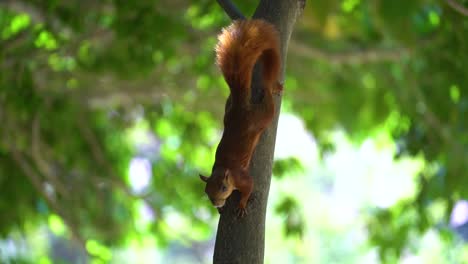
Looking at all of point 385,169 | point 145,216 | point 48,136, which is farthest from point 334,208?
point 48,136

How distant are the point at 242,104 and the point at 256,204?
164 mm

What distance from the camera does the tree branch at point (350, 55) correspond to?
3.92 metres

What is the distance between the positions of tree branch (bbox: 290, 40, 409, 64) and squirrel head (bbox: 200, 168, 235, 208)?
2.67 meters

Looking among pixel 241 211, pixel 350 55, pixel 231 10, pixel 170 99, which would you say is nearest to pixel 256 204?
pixel 241 211

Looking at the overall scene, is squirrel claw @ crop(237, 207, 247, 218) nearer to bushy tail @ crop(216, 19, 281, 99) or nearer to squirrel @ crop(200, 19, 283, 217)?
squirrel @ crop(200, 19, 283, 217)

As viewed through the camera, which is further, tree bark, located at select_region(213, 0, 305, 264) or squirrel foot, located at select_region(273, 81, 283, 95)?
squirrel foot, located at select_region(273, 81, 283, 95)

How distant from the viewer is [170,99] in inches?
179

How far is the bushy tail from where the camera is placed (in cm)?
133

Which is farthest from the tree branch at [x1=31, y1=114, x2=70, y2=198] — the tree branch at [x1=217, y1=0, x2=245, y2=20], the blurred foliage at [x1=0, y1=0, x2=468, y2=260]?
the tree branch at [x1=217, y1=0, x2=245, y2=20]

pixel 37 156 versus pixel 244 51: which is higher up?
pixel 37 156

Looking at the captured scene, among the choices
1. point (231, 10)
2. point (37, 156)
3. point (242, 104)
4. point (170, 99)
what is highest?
point (170, 99)

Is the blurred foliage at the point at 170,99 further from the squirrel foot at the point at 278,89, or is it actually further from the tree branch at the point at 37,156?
the squirrel foot at the point at 278,89

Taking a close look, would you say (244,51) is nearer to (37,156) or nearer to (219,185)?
(219,185)

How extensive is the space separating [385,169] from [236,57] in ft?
32.4
